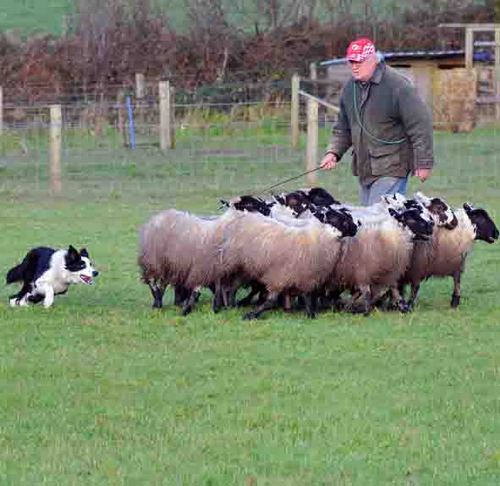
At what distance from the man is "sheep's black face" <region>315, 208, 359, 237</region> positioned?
0.81 metres

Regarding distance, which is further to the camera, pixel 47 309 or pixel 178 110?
pixel 178 110

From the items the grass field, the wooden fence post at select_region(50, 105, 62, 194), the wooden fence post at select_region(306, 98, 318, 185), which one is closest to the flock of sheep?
the grass field

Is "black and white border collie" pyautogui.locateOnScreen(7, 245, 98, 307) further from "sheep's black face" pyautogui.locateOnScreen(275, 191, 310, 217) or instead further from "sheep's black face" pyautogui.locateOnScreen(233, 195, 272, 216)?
"sheep's black face" pyautogui.locateOnScreen(275, 191, 310, 217)

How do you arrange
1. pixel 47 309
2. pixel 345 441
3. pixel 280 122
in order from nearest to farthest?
pixel 345 441 → pixel 47 309 → pixel 280 122

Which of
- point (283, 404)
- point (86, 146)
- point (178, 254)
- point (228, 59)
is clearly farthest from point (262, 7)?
point (283, 404)

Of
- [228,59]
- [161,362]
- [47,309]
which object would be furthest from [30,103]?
[161,362]

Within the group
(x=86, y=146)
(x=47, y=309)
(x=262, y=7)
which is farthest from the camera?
(x=262, y=7)

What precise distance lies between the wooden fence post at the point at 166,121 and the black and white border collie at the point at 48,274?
1420 cm

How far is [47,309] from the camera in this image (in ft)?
38.2

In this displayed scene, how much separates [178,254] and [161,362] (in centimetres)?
228

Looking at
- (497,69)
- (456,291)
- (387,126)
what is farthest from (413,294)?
(497,69)

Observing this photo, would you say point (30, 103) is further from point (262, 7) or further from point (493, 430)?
point (493, 430)

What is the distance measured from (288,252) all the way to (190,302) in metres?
0.92

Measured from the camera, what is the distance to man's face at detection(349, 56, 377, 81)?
12031 millimetres
